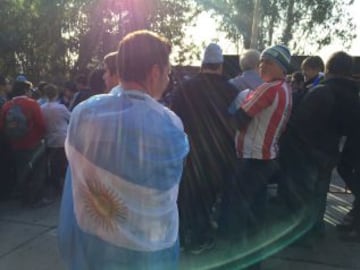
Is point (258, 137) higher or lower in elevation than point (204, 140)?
higher

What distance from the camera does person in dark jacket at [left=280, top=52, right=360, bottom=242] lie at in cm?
454

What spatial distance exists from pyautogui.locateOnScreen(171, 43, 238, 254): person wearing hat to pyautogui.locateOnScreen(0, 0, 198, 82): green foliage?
1699cm

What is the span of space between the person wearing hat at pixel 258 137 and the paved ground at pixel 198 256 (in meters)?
0.36

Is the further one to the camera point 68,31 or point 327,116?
point 68,31

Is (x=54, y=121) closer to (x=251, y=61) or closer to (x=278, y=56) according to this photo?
(x=251, y=61)

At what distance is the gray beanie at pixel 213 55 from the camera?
436 centimetres

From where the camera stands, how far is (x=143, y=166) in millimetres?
1956

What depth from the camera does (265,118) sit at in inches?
150

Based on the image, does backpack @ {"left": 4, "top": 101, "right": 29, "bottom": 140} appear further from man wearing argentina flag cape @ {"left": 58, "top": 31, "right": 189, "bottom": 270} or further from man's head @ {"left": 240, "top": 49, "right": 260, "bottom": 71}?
man wearing argentina flag cape @ {"left": 58, "top": 31, "right": 189, "bottom": 270}

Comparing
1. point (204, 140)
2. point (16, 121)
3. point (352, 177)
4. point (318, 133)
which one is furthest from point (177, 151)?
point (16, 121)

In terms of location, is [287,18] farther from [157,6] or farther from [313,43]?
[157,6]

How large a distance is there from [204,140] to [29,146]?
2.90 m

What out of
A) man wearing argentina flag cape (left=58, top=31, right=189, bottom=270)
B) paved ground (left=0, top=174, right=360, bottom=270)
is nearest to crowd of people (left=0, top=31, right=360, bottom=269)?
man wearing argentina flag cape (left=58, top=31, right=189, bottom=270)

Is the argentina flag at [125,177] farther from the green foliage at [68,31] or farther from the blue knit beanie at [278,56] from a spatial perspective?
the green foliage at [68,31]
